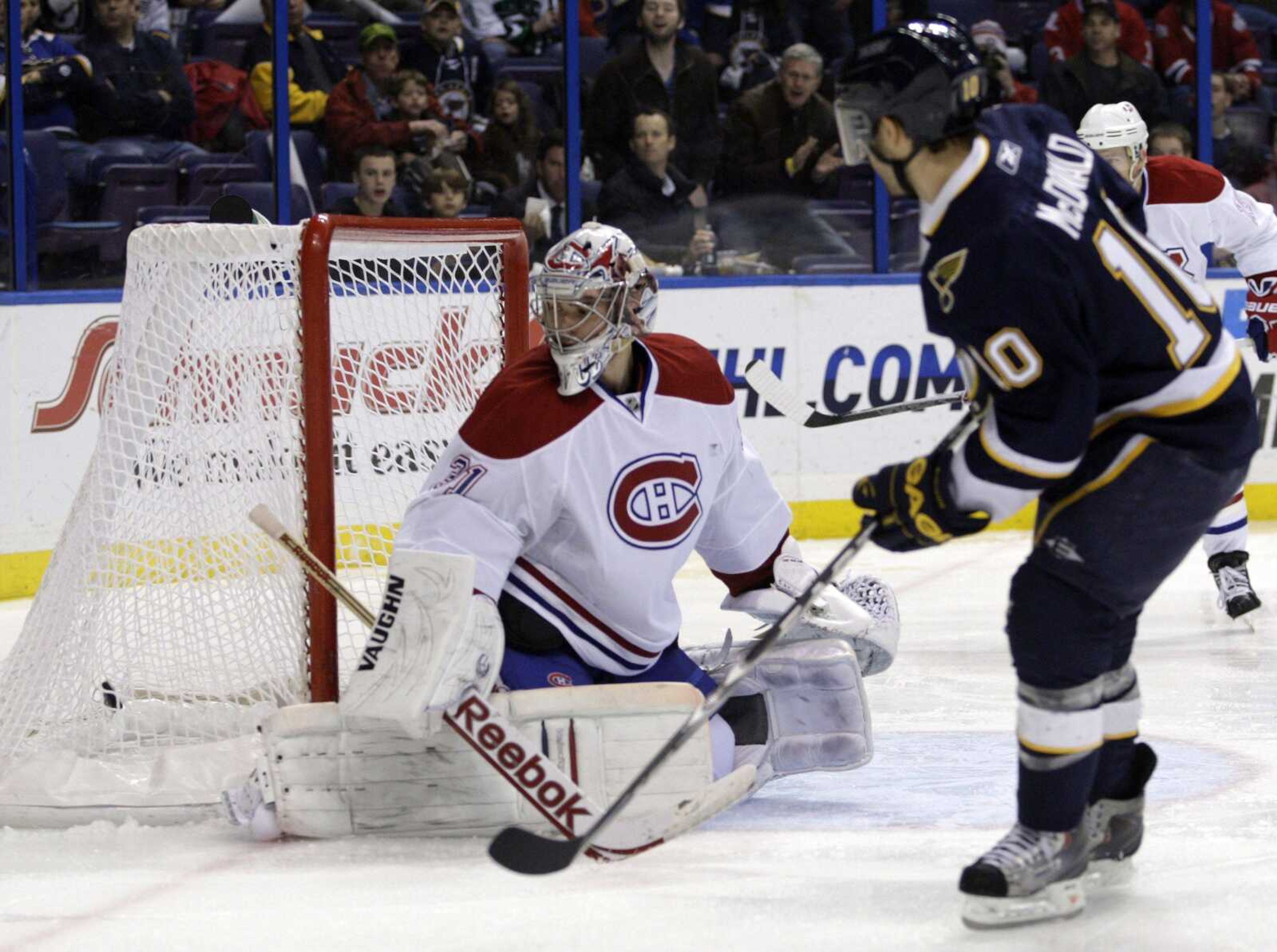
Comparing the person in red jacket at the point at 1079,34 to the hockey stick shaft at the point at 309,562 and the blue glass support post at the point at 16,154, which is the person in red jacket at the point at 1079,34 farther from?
the hockey stick shaft at the point at 309,562

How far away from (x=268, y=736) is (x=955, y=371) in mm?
3953

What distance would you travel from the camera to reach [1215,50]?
686 centimetres

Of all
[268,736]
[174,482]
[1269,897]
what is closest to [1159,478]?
[1269,897]

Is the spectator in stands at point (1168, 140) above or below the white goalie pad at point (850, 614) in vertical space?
above

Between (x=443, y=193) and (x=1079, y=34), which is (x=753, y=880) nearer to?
(x=443, y=193)

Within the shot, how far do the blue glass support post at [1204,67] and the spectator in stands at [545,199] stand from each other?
2284 mm

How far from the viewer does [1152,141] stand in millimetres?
6578

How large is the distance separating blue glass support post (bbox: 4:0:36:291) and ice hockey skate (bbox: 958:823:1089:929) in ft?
12.3

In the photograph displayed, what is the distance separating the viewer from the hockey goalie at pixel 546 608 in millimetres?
2414

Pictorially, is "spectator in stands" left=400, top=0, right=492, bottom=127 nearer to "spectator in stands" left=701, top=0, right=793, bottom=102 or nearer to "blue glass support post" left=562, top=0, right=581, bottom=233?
"blue glass support post" left=562, top=0, right=581, bottom=233

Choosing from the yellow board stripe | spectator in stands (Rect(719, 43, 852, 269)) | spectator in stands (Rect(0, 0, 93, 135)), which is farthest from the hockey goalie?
spectator in stands (Rect(719, 43, 852, 269))

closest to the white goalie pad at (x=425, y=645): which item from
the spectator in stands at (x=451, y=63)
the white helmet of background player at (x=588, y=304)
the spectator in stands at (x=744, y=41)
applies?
the white helmet of background player at (x=588, y=304)

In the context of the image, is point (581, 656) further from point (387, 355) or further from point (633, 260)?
point (387, 355)

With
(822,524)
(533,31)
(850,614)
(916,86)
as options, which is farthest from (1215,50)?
(916,86)
